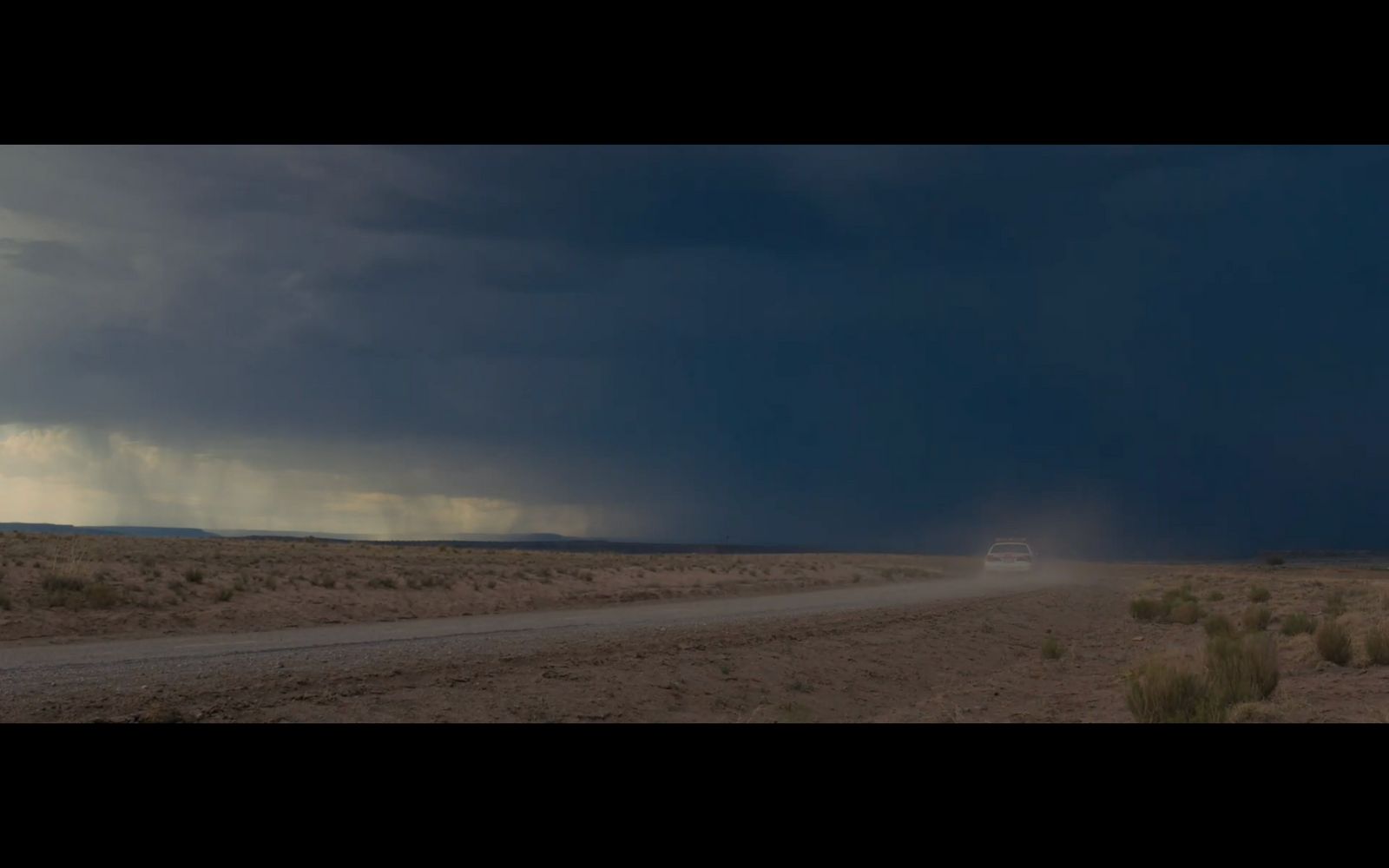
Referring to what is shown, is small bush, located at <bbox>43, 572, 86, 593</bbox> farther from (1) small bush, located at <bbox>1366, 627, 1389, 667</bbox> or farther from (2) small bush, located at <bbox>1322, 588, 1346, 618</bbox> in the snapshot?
(2) small bush, located at <bbox>1322, 588, 1346, 618</bbox>

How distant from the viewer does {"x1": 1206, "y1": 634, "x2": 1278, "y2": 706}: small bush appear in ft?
40.2

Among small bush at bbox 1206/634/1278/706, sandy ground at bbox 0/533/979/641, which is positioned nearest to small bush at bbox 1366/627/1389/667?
small bush at bbox 1206/634/1278/706

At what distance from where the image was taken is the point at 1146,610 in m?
27.3

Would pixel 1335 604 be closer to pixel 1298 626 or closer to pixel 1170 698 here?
pixel 1298 626

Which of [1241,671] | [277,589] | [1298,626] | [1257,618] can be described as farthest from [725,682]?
[277,589]

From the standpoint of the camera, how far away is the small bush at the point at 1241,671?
40.2 ft

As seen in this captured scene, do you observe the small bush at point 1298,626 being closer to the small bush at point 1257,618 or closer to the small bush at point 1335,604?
the small bush at point 1335,604

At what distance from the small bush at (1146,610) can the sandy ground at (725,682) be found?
470 centimetres

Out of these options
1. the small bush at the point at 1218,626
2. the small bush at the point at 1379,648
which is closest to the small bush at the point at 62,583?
the small bush at the point at 1218,626

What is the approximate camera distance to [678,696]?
43.3ft
